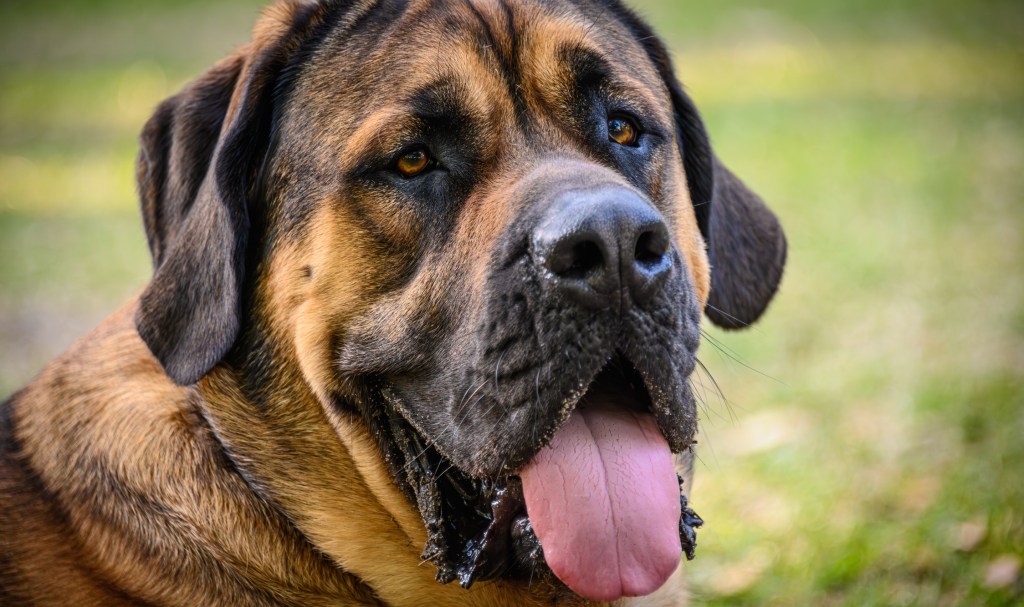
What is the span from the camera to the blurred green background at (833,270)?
14.2 feet

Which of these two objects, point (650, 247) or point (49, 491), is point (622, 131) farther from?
point (49, 491)

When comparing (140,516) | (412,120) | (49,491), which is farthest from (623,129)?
(49,491)

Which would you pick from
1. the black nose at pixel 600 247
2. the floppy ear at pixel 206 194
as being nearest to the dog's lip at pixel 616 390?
the black nose at pixel 600 247

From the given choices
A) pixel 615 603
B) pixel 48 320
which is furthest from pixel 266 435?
pixel 48 320

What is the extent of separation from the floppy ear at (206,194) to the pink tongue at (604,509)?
1004 mm

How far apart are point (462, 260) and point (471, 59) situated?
2.11 ft

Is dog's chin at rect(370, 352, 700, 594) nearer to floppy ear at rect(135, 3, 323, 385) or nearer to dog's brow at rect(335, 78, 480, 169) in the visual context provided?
floppy ear at rect(135, 3, 323, 385)

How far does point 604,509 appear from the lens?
2590 mm

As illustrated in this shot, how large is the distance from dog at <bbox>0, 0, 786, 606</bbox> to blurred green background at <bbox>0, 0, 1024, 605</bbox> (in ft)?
2.17

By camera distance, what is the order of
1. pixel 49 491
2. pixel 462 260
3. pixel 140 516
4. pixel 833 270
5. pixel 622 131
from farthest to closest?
pixel 833 270
pixel 622 131
pixel 49 491
pixel 140 516
pixel 462 260

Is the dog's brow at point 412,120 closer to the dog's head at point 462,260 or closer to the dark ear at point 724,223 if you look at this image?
the dog's head at point 462,260

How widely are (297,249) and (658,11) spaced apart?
19581 mm

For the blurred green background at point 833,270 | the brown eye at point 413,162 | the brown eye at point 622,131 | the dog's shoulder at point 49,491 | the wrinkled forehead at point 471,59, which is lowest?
the blurred green background at point 833,270

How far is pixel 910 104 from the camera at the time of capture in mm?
13578
